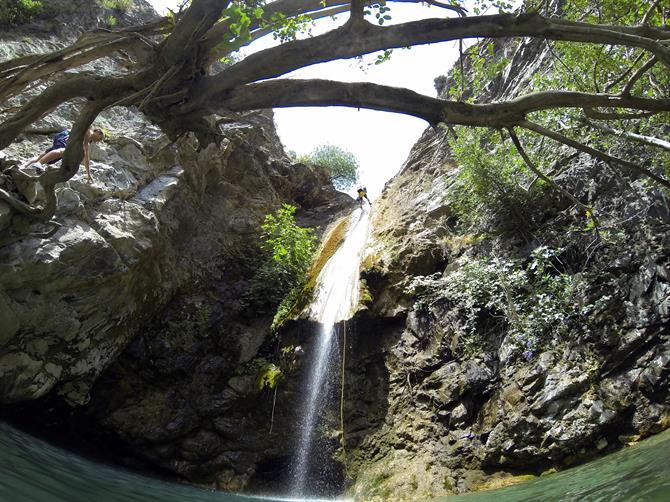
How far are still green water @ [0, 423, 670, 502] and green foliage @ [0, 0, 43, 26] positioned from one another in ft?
36.6

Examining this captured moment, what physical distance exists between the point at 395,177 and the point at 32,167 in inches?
522

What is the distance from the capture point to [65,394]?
905 centimetres

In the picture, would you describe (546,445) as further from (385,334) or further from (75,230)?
→ (75,230)

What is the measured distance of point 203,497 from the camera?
7234 millimetres

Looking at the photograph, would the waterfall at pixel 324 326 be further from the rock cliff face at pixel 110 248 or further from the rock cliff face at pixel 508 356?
the rock cliff face at pixel 110 248

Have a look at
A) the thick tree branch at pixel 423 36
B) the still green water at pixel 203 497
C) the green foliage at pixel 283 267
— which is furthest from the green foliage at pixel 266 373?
the thick tree branch at pixel 423 36

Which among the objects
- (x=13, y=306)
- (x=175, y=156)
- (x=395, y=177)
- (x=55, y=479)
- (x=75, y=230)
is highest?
(x=395, y=177)

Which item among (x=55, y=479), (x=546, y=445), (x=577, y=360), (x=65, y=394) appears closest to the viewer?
(x=55, y=479)

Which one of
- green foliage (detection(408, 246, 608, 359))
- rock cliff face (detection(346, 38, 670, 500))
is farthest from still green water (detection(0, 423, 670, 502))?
green foliage (detection(408, 246, 608, 359))

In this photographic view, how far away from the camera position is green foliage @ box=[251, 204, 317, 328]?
39.4 feet

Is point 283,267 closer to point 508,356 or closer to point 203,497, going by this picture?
point 203,497

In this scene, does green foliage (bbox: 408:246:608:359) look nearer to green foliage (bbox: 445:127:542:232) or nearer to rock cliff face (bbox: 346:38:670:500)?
rock cliff face (bbox: 346:38:670:500)

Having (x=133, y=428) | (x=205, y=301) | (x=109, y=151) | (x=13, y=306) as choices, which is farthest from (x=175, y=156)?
(x=133, y=428)

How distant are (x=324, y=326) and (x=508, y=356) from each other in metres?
4.31
